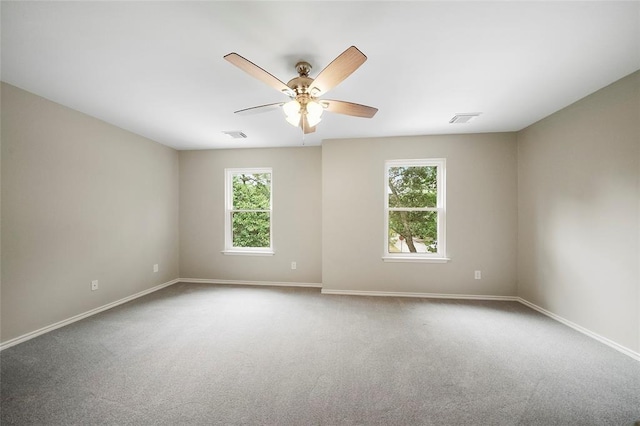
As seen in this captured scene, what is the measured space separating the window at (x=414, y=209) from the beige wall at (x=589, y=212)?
1.14 meters

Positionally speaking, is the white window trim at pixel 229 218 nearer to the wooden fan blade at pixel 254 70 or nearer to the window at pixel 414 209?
the window at pixel 414 209

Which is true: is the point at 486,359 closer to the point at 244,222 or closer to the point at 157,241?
the point at 244,222

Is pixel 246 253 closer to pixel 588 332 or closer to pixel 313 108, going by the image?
pixel 313 108

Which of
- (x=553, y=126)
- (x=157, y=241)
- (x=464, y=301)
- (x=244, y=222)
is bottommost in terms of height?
(x=464, y=301)

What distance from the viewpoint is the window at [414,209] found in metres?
3.72

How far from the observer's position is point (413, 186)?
382 centimetres

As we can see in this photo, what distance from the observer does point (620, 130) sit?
2.16m

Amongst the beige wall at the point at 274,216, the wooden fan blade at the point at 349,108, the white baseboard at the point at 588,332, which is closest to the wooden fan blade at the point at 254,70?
the wooden fan blade at the point at 349,108

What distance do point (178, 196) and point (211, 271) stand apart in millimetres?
1559

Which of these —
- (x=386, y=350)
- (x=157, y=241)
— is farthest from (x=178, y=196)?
(x=386, y=350)

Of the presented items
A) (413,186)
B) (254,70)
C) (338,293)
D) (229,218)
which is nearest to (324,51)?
(254,70)

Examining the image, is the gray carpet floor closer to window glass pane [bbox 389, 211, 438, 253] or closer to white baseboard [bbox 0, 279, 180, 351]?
white baseboard [bbox 0, 279, 180, 351]

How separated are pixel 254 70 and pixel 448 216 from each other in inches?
132

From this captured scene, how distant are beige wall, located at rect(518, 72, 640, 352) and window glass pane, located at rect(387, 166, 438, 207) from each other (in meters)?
1.22
